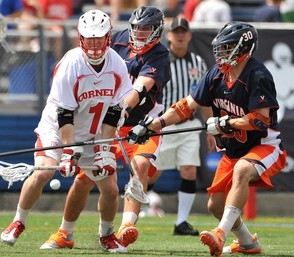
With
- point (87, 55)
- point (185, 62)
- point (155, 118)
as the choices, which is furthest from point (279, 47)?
point (87, 55)

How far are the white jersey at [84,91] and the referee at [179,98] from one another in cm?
323

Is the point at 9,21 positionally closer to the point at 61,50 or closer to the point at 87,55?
the point at 61,50

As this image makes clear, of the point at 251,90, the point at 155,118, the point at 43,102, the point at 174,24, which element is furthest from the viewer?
the point at 43,102

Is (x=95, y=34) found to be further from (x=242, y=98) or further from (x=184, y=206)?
(x=184, y=206)

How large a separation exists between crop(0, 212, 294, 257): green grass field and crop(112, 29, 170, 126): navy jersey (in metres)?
1.24

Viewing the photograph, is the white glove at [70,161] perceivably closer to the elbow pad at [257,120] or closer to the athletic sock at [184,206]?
the elbow pad at [257,120]

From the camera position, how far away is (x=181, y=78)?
13.7 m

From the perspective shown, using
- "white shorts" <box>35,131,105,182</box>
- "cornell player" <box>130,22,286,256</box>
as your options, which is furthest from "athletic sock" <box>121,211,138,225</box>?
"cornell player" <box>130,22,286,256</box>

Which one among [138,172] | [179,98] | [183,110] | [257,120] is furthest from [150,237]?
[257,120]

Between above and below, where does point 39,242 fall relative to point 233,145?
below

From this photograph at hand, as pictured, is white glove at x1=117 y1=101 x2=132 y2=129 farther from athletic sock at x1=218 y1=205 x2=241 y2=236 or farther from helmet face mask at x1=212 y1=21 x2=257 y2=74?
athletic sock at x1=218 y1=205 x2=241 y2=236

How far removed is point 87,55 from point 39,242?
2073 millimetres

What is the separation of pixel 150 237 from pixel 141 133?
2263 mm

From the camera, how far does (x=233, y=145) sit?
407 inches
